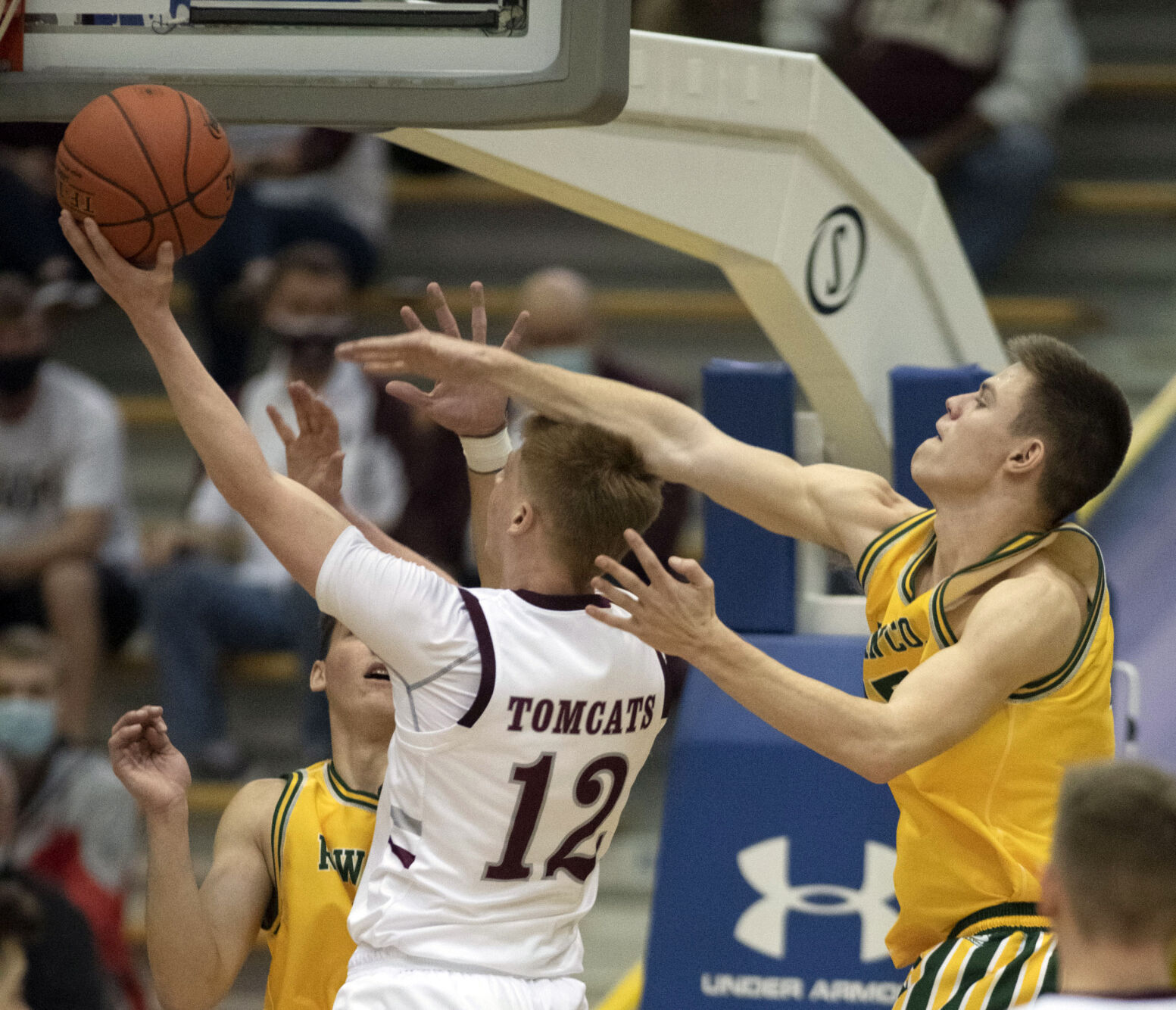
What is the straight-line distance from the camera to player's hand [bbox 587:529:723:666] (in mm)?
2305

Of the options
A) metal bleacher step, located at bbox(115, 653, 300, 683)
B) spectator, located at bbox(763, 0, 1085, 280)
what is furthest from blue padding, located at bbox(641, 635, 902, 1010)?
spectator, located at bbox(763, 0, 1085, 280)

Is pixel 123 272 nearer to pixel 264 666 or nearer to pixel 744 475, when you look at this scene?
pixel 744 475

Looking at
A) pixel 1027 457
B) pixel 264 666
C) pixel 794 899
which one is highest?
pixel 1027 457

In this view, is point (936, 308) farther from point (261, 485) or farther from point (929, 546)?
point (261, 485)

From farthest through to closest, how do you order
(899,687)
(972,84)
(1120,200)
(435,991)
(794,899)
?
(1120,200) < (972,84) < (794,899) < (899,687) < (435,991)

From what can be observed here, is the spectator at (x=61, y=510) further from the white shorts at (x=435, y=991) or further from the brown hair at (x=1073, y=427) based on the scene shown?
the brown hair at (x=1073, y=427)

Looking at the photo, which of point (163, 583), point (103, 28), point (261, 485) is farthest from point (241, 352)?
point (261, 485)

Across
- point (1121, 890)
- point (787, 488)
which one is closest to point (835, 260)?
point (787, 488)

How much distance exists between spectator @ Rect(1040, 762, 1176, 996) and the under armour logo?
2.14 metres

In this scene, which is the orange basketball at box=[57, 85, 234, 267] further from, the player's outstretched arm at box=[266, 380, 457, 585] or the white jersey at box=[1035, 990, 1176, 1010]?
the white jersey at box=[1035, 990, 1176, 1010]

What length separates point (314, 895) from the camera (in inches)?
112

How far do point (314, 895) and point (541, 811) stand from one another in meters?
0.57

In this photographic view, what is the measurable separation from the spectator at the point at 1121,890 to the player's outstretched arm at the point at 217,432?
1203 mm

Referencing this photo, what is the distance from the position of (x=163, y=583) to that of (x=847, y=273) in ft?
10.4
